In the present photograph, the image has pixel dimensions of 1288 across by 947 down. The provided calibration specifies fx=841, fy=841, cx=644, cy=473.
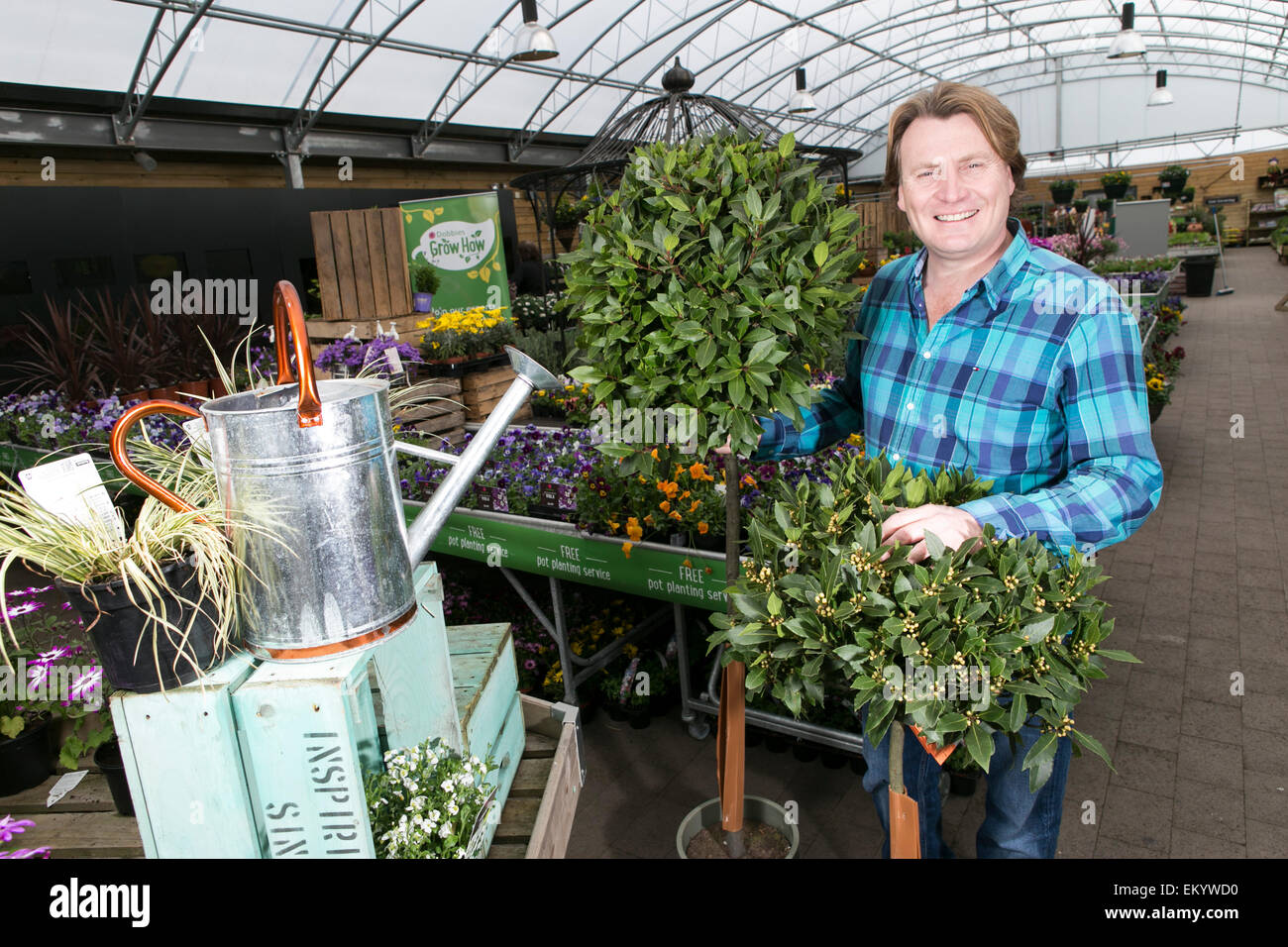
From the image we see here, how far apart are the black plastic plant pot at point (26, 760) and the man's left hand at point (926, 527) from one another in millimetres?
1623

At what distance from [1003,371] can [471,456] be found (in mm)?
889

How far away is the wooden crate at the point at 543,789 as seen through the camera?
52.7 inches

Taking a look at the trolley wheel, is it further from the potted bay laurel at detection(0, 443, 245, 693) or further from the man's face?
the potted bay laurel at detection(0, 443, 245, 693)

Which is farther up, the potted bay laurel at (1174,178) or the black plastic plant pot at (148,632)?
the potted bay laurel at (1174,178)

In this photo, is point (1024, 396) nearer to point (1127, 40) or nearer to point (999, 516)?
point (999, 516)

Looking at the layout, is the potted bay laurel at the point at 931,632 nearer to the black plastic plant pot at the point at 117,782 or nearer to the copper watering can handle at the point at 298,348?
the copper watering can handle at the point at 298,348

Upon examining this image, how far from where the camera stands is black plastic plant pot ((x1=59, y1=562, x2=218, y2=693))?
971 mm

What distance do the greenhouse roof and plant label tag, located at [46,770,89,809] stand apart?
8982mm

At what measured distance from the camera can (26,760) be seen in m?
1.61

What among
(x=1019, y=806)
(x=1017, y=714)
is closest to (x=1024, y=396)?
(x=1017, y=714)

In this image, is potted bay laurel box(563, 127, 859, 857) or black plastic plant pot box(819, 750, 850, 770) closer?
potted bay laurel box(563, 127, 859, 857)

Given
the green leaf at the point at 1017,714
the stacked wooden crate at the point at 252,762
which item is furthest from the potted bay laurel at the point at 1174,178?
the stacked wooden crate at the point at 252,762

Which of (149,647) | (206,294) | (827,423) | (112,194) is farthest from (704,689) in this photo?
(112,194)
